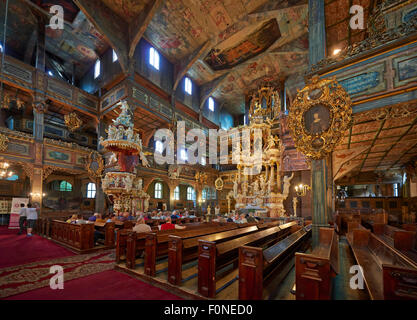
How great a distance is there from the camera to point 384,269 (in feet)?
6.37

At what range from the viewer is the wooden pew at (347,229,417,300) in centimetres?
184

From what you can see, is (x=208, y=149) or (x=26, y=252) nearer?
(x=26, y=252)

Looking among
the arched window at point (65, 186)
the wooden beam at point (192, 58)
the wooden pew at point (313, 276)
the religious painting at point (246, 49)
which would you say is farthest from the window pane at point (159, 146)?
the wooden pew at point (313, 276)

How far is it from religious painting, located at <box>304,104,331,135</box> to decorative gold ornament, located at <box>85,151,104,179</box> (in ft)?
42.8

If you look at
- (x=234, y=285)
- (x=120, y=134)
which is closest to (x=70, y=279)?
(x=234, y=285)

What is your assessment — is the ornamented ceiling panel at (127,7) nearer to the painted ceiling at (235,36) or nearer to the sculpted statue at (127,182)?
the painted ceiling at (235,36)

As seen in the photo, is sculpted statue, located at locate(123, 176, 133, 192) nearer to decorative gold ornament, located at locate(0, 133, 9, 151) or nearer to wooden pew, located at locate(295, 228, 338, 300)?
decorative gold ornament, located at locate(0, 133, 9, 151)

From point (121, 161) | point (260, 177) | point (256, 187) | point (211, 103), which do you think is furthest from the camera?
point (211, 103)

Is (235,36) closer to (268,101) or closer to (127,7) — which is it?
(268,101)

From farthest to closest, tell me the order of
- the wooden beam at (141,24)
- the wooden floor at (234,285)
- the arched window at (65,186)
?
the arched window at (65,186) < the wooden beam at (141,24) < the wooden floor at (234,285)

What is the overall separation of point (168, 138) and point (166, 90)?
3801mm

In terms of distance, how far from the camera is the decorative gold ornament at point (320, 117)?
4238 mm

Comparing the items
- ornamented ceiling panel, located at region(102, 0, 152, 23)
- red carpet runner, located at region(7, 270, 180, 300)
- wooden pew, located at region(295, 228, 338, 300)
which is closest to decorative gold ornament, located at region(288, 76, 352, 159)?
wooden pew, located at region(295, 228, 338, 300)

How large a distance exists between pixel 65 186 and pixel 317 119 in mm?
20026
